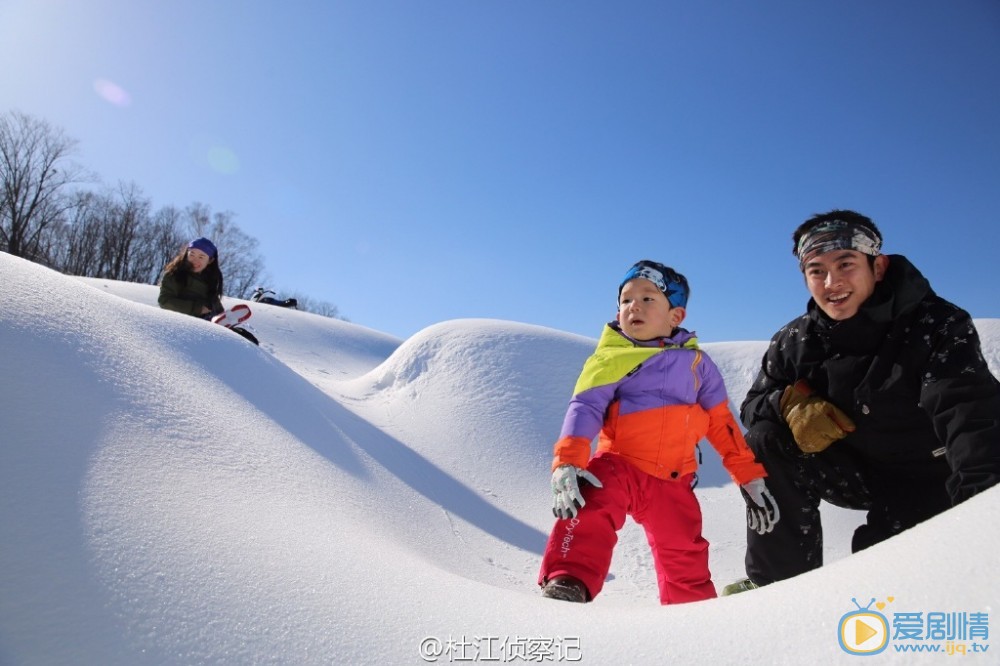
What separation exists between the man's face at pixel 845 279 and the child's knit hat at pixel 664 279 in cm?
43

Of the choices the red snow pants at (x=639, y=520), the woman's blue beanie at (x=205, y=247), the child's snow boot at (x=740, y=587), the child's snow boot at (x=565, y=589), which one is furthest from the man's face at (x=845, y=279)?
the woman's blue beanie at (x=205, y=247)

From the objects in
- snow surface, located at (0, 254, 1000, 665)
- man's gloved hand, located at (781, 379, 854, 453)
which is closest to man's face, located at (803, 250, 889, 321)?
man's gloved hand, located at (781, 379, 854, 453)

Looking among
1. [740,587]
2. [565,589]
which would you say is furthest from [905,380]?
[565,589]

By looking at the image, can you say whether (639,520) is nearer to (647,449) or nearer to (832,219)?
(647,449)

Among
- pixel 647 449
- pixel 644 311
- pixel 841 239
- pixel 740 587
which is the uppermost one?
pixel 841 239

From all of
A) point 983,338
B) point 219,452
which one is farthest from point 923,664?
point 983,338

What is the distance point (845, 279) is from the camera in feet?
4.89

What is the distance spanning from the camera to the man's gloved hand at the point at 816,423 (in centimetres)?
148
